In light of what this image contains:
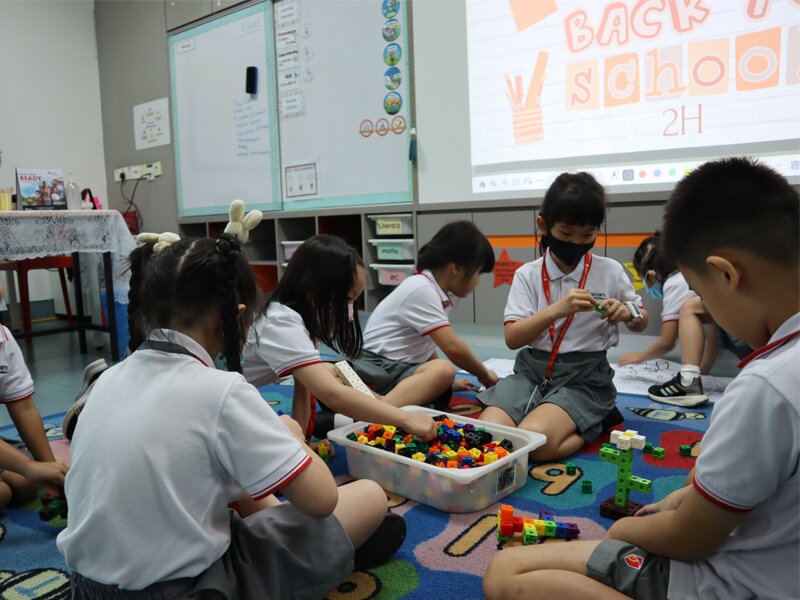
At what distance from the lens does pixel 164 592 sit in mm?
674

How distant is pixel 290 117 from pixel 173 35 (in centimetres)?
119

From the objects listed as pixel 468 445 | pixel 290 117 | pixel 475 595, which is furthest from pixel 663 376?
pixel 290 117

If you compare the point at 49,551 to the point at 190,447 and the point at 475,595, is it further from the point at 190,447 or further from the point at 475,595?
the point at 475,595

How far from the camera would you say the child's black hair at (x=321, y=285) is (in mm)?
1357

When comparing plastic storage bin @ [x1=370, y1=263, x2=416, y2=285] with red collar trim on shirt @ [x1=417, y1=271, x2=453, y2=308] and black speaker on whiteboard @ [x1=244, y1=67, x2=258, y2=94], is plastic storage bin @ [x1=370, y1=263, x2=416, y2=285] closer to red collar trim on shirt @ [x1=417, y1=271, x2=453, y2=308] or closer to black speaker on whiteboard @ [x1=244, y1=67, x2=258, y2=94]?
red collar trim on shirt @ [x1=417, y1=271, x2=453, y2=308]

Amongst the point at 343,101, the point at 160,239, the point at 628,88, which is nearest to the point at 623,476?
the point at 160,239

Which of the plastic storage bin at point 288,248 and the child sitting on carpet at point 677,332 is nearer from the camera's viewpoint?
the child sitting on carpet at point 677,332

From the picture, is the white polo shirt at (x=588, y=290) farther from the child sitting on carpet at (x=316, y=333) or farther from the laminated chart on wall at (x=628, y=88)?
the laminated chart on wall at (x=628, y=88)

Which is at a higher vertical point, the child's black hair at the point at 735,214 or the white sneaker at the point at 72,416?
the child's black hair at the point at 735,214

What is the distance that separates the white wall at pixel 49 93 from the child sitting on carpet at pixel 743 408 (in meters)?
4.38

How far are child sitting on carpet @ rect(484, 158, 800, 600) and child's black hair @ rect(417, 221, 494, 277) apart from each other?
1.04 metres

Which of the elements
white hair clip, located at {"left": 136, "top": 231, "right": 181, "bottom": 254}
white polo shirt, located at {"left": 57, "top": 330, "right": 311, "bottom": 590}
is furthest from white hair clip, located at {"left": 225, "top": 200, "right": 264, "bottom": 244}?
white polo shirt, located at {"left": 57, "top": 330, "right": 311, "bottom": 590}

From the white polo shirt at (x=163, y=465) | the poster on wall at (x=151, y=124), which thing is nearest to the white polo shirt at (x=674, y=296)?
the white polo shirt at (x=163, y=465)

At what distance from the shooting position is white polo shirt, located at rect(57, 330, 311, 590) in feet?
2.15
